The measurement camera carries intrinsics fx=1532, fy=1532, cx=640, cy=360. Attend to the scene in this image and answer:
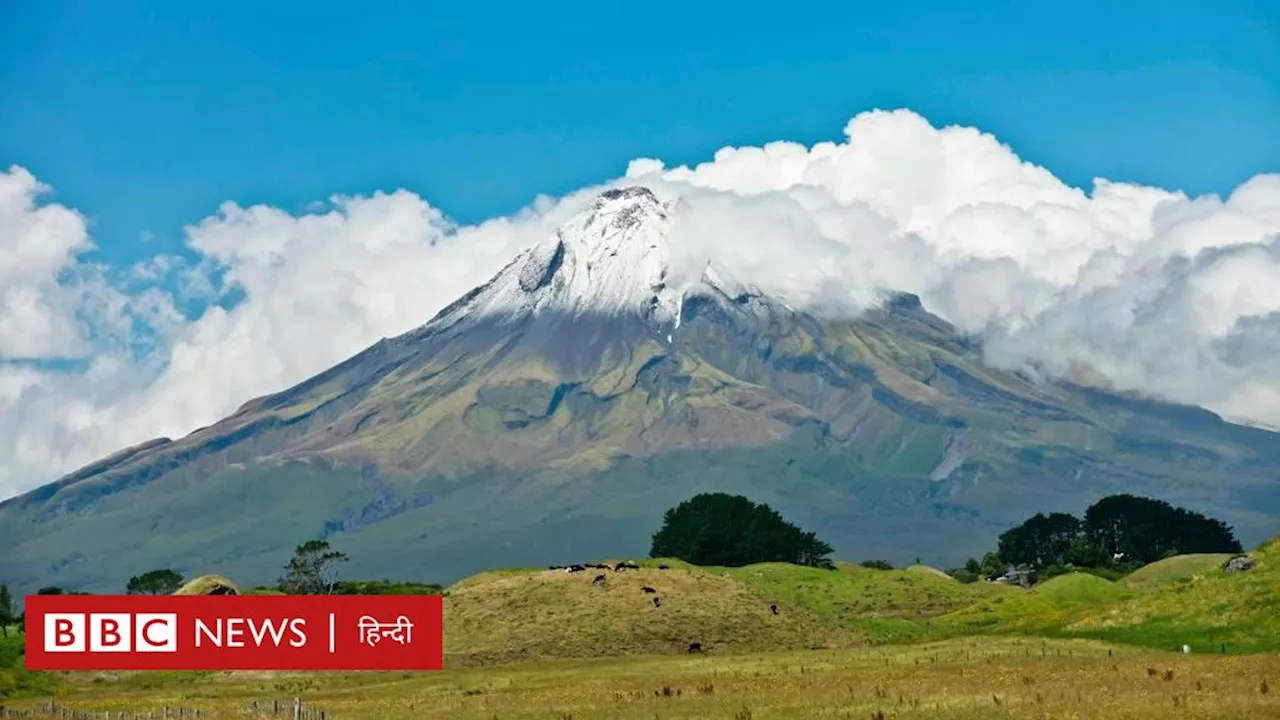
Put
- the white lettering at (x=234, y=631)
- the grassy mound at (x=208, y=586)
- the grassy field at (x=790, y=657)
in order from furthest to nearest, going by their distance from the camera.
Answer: the grassy mound at (x=208, y=586), the white lettering at (x=234, y=631), the grassy field at (x=790, y=657)

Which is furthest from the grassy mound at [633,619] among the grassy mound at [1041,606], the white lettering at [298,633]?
the white lettering at [298,633]

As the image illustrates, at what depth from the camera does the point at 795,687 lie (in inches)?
2798

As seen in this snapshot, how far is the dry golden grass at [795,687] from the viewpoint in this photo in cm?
5928

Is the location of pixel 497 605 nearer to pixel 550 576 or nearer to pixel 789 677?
pixel 550 576

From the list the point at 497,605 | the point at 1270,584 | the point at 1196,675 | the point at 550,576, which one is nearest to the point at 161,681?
the point at 497,605

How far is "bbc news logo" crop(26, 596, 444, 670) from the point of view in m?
75.8

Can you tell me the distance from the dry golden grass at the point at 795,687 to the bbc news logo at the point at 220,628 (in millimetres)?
2471

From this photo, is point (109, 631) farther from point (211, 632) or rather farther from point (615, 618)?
point (615, 618)

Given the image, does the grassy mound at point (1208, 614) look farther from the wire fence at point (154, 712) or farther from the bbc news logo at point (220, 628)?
the wire fence at point (154, 712)

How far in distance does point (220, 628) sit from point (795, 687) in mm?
29510

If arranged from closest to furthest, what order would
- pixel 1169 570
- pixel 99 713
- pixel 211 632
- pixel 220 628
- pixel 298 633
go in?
pixel 99 713
pixel 220 628
pixel 298 633
pixel 211 632
pixel 1169 570

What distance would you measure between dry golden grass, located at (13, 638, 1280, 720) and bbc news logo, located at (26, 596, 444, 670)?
247 centimetres

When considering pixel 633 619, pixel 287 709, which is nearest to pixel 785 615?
pixel 633 619

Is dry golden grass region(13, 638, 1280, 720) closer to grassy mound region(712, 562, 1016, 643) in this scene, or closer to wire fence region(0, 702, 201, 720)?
wire fence region(0, 702, 201, 720)
